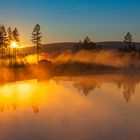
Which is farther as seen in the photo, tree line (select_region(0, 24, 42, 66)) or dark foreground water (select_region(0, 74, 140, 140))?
tree line (select_region(0, 24, 42, 66))

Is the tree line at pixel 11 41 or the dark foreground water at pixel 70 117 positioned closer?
the dark foreground water at pixel 70 117

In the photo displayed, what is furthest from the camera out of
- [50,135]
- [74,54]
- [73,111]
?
[74,54]

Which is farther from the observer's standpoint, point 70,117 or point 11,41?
point 11,41

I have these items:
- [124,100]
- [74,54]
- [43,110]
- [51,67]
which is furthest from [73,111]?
[74,54]

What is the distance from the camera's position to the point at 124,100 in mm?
24641

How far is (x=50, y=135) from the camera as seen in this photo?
15.1m

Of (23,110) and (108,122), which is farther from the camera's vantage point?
(23,110)

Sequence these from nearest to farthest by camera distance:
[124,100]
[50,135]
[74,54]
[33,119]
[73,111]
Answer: [50,135], [33,119], [73,111], [124,100], [74,54]

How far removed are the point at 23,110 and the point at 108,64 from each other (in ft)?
210

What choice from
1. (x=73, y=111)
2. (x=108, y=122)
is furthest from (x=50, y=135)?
(x=73, y=111)

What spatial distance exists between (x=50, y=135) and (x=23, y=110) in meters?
6.62

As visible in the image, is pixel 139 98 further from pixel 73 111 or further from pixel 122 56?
pixel 122 56

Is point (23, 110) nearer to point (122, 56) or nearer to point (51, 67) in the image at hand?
point (51, 67)

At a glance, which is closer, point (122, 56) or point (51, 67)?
point (51, 67)
